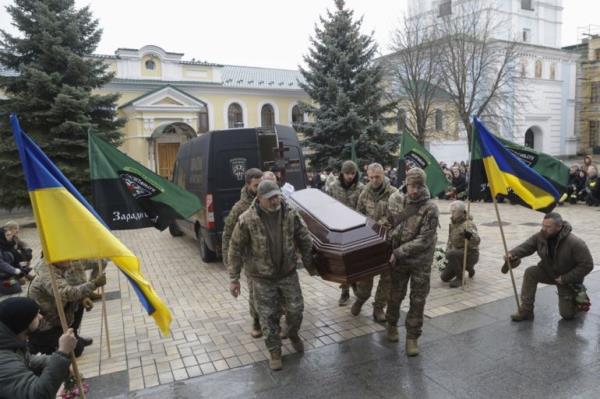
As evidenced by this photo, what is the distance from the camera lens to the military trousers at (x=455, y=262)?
6.98m

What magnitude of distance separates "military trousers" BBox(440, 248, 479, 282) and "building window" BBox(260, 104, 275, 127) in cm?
2626

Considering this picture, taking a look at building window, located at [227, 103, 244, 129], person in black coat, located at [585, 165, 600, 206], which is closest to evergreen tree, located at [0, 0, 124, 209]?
building window, located at [227, 103, 244, 129]

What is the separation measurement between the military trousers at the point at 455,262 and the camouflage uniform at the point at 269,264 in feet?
10.8

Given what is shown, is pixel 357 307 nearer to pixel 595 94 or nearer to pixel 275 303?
pixel 275 303

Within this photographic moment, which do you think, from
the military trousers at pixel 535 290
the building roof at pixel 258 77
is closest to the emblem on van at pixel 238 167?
the military trousers at pixel 535 290

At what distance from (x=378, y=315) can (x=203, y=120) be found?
25272 millimetres

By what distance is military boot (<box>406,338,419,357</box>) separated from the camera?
463 cm

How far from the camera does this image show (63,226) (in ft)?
11.0

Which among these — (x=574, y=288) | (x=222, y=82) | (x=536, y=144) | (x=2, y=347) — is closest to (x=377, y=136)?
(x=222, y=82)

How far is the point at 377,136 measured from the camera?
22.4m

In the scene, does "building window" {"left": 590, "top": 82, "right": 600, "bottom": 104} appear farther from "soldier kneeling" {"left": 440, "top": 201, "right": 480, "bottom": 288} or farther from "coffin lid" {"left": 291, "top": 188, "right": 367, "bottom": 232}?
"coffin lid" {"left": 291, "top": 188, "right": 367, "bottom": 232}

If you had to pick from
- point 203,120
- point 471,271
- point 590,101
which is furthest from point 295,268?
point 590,101

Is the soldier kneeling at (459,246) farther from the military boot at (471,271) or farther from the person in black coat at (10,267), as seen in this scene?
the person in black coat at (10,267)

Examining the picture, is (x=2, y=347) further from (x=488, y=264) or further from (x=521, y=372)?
(x=488, y=264)
